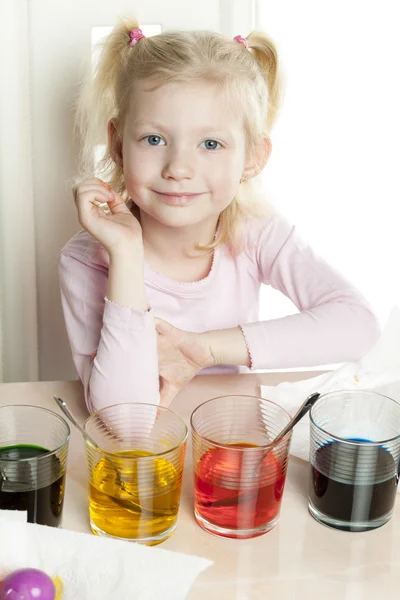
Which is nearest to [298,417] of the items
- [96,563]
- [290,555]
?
[290,555]

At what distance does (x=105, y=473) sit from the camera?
2.46ft

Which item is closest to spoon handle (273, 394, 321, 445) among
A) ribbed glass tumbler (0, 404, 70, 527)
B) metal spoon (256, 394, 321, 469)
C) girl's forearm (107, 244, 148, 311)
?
metal spoon (256, 394, 321, 469)

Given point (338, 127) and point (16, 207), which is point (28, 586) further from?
point (338, 127)

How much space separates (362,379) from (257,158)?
1.37ft

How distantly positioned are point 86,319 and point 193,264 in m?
0.22

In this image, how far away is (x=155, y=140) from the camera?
114cm

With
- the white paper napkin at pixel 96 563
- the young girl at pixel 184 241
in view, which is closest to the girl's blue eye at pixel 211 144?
the young girl at pixel 184 241

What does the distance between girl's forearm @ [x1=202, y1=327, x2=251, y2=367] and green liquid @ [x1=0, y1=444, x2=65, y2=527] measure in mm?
441

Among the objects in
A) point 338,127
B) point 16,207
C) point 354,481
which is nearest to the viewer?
point 354,481

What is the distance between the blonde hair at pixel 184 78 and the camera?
1146 mm

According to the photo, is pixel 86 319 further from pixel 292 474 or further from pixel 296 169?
pixel 296 169

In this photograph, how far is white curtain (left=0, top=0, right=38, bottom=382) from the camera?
138cm

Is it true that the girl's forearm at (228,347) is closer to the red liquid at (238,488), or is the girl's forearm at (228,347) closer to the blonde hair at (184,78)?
the blonde hair at (184,78)

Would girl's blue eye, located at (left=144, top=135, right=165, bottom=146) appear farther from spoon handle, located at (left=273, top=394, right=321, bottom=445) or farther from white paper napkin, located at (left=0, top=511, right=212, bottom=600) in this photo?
white paper napkin, located at (left=0, top=511, right=212, bottom=600)
